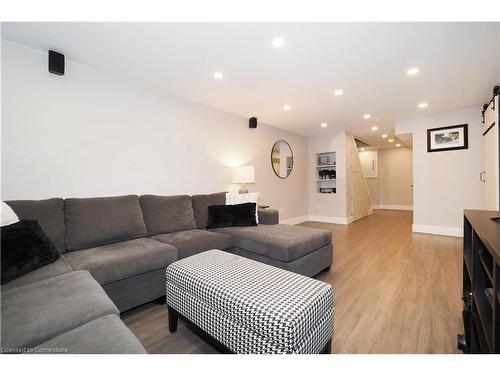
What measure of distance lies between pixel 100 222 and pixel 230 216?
1.39 m

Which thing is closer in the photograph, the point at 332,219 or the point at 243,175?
the point at 243,175

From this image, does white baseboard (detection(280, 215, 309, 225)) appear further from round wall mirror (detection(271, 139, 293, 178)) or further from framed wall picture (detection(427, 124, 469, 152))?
framed wall picture (detection(427, 124, 469, 152))

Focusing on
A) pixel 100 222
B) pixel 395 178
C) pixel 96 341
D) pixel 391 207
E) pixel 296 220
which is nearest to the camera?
pixel 96 341

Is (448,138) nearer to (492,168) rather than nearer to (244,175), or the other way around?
(492,168)

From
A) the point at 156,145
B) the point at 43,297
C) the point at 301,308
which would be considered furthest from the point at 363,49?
the point at 43,297

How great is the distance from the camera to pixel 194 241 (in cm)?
224

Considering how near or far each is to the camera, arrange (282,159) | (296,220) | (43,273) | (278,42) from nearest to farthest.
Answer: (43,273) → (278,42) → (282,159) → (296,220)

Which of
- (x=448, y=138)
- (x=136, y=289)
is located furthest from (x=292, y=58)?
(x=448, y=138)

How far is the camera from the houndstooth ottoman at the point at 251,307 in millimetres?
1018

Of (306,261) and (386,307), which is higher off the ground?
(306,261)

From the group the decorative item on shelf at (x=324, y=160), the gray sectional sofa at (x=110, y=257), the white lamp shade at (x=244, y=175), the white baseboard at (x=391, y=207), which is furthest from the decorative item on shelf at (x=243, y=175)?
→ the white baseboard at (x=391, y=207)

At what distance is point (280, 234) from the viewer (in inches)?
95.5
